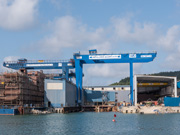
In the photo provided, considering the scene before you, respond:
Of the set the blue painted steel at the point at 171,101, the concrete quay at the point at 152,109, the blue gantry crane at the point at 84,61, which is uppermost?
the blue gantry crane at the point at 84,61

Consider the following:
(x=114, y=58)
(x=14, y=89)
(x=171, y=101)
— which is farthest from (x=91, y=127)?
(x=114, y=58)

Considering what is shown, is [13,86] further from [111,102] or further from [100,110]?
[111,102]

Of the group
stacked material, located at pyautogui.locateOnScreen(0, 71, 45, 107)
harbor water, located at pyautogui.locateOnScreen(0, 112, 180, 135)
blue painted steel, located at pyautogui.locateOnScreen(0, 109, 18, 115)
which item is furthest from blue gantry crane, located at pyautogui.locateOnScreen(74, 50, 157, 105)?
harbor water, located at pyautogui.locateOnScreen(0, 112, 180, 135)

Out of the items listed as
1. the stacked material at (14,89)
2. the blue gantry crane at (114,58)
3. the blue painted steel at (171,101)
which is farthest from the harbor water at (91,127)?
the blue gantry crane at (114,58)

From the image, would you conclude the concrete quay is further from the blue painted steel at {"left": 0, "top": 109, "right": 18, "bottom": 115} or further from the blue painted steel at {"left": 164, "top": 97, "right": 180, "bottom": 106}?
the blue painted steel at {"left": 0, "top": 109, "right": 18, "bottom": 115}

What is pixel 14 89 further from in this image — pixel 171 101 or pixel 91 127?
pixel 171 101

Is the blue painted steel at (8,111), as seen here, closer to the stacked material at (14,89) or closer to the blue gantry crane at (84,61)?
the stacked material at (14,89)

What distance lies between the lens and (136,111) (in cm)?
8356

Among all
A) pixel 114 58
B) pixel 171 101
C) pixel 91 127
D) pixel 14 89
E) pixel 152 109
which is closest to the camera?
pixel 91 127

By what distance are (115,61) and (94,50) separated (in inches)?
281

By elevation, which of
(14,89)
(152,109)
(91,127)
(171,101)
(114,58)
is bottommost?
(91,127)

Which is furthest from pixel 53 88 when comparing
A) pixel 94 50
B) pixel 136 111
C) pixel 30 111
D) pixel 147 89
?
pixel 147 89

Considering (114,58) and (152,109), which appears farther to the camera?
(114,58)

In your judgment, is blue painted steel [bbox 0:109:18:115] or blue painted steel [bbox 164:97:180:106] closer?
blue painted steel [bbox 0:109:18:115]
